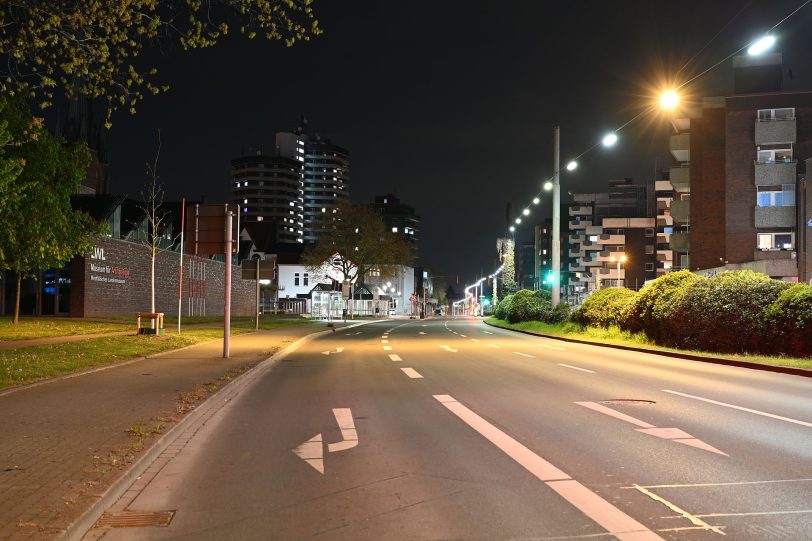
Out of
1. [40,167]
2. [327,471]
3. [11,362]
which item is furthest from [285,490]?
[40,167]

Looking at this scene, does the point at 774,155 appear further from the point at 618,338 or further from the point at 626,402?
the point at 626,402

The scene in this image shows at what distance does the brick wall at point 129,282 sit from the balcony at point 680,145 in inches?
1751

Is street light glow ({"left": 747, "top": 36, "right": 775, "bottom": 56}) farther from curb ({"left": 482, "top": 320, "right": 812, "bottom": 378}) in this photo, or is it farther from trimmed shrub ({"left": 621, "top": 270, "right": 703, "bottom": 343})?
trimmed shrub ({"left": 621, "top": 270, "right": 703, "bottom": 343})

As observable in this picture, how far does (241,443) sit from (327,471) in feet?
6.72

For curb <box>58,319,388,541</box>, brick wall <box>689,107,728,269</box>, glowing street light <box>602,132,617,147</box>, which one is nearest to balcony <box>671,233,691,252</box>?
brick wall <box>689,107,728,269</box>

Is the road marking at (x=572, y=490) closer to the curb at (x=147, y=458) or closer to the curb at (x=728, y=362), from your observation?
the curb at (x=147, y=458)

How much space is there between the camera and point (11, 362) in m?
16.8

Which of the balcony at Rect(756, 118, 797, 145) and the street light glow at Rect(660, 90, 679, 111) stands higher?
the balcony at Rect(756, 118, 797, 145)

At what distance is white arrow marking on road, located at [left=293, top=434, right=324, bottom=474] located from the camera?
747 centimetres

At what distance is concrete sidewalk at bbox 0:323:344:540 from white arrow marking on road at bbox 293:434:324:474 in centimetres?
168

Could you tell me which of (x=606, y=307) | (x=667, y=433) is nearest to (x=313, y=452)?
(x=667, y=433)

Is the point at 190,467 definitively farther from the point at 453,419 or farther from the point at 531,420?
the point at 531,420

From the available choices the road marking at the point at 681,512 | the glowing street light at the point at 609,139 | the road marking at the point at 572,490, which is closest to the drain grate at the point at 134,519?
the road marking at the point at 572,490

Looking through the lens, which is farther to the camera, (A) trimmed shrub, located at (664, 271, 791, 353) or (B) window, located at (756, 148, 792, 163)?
(B) window, located at (756, 148, 792, 163)
